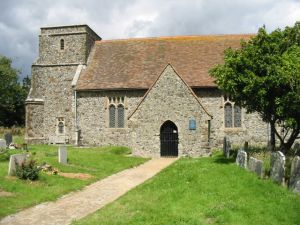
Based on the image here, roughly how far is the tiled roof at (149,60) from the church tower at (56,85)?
1653mm

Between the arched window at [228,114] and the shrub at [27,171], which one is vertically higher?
the arched window at [228,114]

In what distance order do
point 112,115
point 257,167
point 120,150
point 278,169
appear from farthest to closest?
1. point 112,115
2. point 120,150
3. point 257,167
4. point 278,169

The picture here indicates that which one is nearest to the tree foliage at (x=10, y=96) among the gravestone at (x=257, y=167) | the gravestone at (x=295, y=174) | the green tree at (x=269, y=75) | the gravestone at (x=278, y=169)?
the green tree at (x=269, y=75)

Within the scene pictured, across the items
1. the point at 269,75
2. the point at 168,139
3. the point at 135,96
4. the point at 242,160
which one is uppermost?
the point at 269,75

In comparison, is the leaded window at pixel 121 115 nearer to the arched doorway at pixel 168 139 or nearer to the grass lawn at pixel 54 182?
the arched doorway at pixel 168 139

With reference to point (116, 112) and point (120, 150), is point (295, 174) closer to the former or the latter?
point (120, 150)

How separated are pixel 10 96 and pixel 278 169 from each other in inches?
2472

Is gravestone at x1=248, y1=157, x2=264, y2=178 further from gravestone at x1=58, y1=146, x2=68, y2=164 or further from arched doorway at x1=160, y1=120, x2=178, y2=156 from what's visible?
arched doorway at x1=160, y1=120, x2=178, y2=156

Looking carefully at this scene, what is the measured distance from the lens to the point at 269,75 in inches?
716

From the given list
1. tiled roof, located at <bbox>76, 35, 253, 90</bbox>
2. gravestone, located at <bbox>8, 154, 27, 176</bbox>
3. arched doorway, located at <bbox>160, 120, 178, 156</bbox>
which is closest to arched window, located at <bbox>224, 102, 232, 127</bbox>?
tiled roof, located at <bbox>76, 35, 253, 90</bbox>

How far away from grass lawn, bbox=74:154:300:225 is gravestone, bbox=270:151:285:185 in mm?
336

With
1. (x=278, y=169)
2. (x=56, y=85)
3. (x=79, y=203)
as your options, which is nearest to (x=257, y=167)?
(x=278, y=169)

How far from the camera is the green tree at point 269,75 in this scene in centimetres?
1753

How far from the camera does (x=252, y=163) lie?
1570 cm
